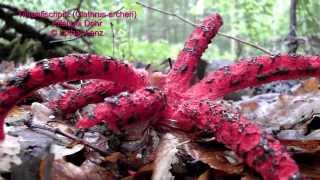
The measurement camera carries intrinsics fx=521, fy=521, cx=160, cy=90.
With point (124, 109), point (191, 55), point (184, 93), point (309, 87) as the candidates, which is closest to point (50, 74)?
point (124, 109)

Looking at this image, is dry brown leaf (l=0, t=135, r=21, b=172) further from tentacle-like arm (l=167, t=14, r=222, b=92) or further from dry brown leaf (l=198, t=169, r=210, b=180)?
tentacle-like arm (l=167, t=14, r=222, b=92)

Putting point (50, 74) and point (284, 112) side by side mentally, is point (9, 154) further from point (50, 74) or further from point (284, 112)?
point (284, 112)

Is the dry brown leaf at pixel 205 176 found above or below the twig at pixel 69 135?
below

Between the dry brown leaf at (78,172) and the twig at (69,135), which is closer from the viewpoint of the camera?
the dry brown leaf at (78,172)

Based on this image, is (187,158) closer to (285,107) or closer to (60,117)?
(60,117)

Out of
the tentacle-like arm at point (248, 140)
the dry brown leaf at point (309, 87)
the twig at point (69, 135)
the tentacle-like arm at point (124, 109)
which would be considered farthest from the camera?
the dry brown leaf at point (309, 87)

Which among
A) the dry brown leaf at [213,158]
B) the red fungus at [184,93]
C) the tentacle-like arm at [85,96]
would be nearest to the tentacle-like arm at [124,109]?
the red fungus at [184,93]

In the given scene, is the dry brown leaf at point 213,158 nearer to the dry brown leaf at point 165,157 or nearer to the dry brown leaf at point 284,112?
the dry brown leaf at point 165,157

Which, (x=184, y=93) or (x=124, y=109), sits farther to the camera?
(x=184, y=93)

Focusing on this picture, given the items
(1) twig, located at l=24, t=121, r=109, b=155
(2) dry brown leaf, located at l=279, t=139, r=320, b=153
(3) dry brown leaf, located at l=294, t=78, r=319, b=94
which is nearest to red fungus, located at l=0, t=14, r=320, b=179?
(1) twig, located at l=24, t=121, r=109, b=155
